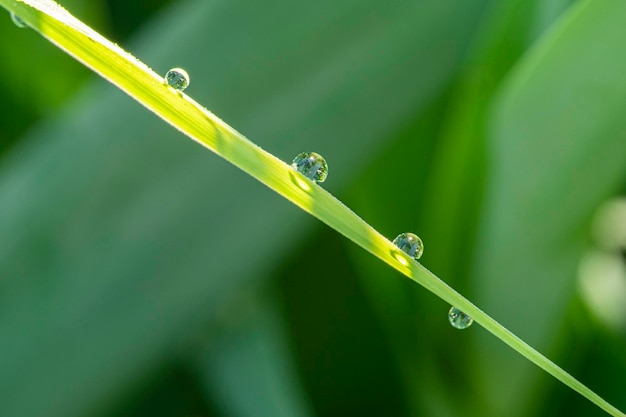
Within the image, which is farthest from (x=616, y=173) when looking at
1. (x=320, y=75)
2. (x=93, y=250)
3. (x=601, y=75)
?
(x=93, y=250)

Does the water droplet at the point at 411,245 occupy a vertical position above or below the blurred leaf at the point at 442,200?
below

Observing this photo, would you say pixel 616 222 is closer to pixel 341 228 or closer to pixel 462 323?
pixel 462 323

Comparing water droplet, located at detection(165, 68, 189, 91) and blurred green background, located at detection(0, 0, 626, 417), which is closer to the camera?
water droplet, located at detection(165, 68, 189, 91)

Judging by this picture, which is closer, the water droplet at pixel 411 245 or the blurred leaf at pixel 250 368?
the water droplet at pixel 411 245

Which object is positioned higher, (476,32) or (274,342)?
(476,32)

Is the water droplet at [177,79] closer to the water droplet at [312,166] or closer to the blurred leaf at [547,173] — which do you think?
the water droplet at [312,166]

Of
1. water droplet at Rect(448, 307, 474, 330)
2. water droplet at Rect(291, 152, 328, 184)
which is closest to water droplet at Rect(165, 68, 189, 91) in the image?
water droplet at Rect(291, 152, 328, 184)

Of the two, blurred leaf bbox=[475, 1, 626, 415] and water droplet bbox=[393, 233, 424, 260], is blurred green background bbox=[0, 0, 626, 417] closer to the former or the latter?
blurred leaf bbox=[475, 1, 626, 415]

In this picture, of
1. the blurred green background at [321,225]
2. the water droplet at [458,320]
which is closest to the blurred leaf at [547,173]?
the blurred green background at [321,225]
